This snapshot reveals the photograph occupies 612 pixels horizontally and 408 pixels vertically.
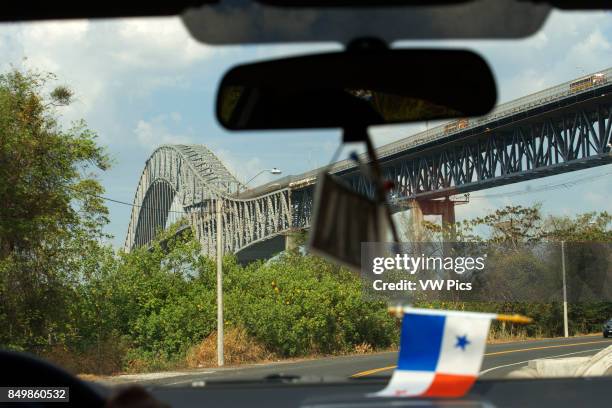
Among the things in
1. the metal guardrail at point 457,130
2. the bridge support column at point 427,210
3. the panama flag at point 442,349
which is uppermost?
the metal guardrail at point 457,130

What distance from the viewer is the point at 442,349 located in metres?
2.08

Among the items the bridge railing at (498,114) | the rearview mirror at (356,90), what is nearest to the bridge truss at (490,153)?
the bridge railing at (498,114)

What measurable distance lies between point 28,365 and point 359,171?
155 cm

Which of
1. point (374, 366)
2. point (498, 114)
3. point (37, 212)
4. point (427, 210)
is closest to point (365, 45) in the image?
point (498, 114)

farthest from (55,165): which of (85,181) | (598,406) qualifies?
(598,406)

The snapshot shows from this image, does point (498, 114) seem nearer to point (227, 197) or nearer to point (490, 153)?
point (490, 153)

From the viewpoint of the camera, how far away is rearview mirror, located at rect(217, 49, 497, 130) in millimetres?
1876

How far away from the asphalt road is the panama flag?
0.48 m

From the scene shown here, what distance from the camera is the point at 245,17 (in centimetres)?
184

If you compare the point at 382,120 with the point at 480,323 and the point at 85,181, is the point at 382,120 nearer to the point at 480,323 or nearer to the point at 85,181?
the point at 480,323

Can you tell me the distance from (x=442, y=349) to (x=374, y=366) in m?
6.03

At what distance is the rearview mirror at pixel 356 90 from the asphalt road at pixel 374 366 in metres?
0.95

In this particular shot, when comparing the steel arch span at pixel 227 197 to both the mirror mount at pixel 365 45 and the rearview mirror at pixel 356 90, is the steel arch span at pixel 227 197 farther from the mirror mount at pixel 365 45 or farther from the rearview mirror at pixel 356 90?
the mirror mount at pixel 365 45

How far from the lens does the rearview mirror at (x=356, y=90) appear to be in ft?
6.15
